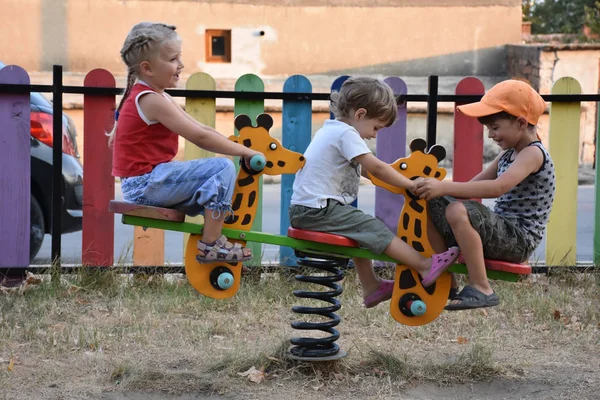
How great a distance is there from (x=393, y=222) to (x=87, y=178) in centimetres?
213

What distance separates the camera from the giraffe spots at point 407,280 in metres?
4.24

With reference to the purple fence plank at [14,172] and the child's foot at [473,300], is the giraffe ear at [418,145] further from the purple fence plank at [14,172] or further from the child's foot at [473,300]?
the purple fence plank at [14,172]

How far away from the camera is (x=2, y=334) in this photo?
16.4ft

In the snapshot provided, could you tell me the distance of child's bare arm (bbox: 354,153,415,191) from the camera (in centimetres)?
402

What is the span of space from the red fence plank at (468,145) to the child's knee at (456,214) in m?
2.39

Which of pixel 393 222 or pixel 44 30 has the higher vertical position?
pixel 44 30

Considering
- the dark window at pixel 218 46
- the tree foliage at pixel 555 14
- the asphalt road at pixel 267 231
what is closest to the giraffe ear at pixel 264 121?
the asphalt road at pixel 267 231

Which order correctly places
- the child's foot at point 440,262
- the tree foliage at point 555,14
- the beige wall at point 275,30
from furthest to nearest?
the tree foliage at point 555,14
the beige wall at point 275,30
the child's foot at point 440,262

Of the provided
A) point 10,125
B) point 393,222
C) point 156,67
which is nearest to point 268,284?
point 393,222

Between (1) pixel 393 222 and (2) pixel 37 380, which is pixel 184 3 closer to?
(1) pixel 393 222

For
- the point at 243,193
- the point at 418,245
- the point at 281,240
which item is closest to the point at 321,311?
the point at 281,240

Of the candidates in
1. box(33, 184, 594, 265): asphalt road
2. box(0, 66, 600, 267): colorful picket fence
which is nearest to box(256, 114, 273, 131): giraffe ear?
box(0, 66, 600, 267): colorful picket fence

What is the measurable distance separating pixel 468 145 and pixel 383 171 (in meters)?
2.61

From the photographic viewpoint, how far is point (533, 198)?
13.9ft
